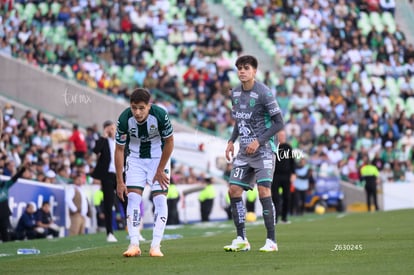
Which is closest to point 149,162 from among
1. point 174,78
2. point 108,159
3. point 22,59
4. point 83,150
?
point 108,159

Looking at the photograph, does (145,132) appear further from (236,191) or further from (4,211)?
(4,211)

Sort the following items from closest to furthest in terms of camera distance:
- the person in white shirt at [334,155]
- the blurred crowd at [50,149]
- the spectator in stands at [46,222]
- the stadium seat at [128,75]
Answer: the spectator in stands at [46,222]
the blurred crowd at [50,149]
the stadium seat at [128,75]
the person in white shirt at [334,155]

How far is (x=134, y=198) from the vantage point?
46.1 feet

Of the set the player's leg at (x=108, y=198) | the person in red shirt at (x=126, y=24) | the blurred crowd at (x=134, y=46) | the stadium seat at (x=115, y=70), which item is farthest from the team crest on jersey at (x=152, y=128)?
the person in red shirt at (x=126, y=24)

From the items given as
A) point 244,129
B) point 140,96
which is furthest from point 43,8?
point 140,96

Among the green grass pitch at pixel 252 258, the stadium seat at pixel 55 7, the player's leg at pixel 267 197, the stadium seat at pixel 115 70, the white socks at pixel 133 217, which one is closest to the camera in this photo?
the green grass pitch at pixel 252 258

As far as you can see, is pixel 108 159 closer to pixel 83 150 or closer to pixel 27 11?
pixel 83 150

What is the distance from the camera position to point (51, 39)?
38.1 metres

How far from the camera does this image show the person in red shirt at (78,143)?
31.4 m

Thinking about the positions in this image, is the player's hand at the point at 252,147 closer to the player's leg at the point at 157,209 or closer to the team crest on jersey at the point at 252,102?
the team crest on jersey at the point at 252,102

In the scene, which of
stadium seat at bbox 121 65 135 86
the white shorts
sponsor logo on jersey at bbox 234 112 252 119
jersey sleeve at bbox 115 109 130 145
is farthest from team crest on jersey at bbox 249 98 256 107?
stadium seat at bbox 121 65 135 86

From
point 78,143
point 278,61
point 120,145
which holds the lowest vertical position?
point 120,145

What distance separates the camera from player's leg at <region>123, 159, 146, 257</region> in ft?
46.0

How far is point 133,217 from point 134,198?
227mm
